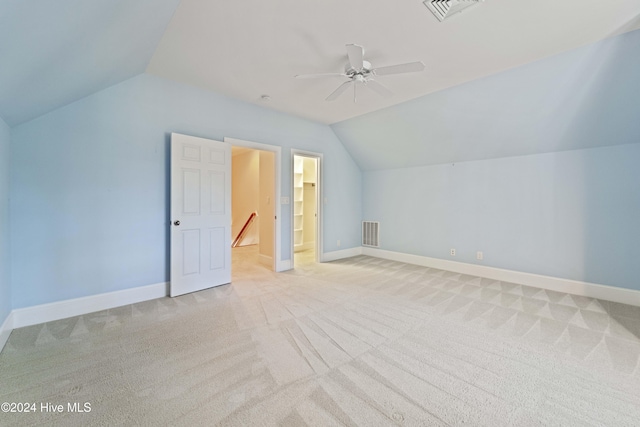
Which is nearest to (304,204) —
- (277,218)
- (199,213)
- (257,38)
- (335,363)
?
(277,218)

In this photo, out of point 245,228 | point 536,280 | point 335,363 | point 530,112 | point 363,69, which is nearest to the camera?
point 335,363

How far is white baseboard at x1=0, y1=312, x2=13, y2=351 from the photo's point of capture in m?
2.12

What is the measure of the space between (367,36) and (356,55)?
0.25 meters

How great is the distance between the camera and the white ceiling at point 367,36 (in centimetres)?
204

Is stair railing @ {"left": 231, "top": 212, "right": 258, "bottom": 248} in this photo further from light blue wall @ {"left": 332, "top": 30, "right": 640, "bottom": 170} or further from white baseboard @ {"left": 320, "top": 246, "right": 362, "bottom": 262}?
light blue wall @ {"left": 332, "top": 30, "right": 640, "bottom": 170}

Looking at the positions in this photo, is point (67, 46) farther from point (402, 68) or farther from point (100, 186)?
point (402, 68)

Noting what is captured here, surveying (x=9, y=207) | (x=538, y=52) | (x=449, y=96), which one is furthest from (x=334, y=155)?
(x=9, y=207)

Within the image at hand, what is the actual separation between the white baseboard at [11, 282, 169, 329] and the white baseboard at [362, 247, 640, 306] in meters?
4.41

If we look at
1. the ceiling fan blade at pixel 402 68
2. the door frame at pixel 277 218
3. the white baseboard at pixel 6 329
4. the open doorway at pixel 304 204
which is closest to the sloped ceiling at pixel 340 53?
the ceiling fan blade at pixel 402 68

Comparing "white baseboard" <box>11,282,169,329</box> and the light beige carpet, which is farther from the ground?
"white baseboard" <box>11,282,169,329</box>

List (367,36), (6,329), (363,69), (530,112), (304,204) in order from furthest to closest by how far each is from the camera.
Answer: (304,204) → (530,112) → (363,69) → (367,36) → (6,329)

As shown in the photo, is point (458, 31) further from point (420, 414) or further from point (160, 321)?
point (160, 321)

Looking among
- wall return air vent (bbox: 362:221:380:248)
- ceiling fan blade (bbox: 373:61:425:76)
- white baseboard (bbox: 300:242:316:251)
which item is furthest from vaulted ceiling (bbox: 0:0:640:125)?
white baseboard (bbox: 300:242:316:251)

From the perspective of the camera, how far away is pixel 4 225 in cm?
227
